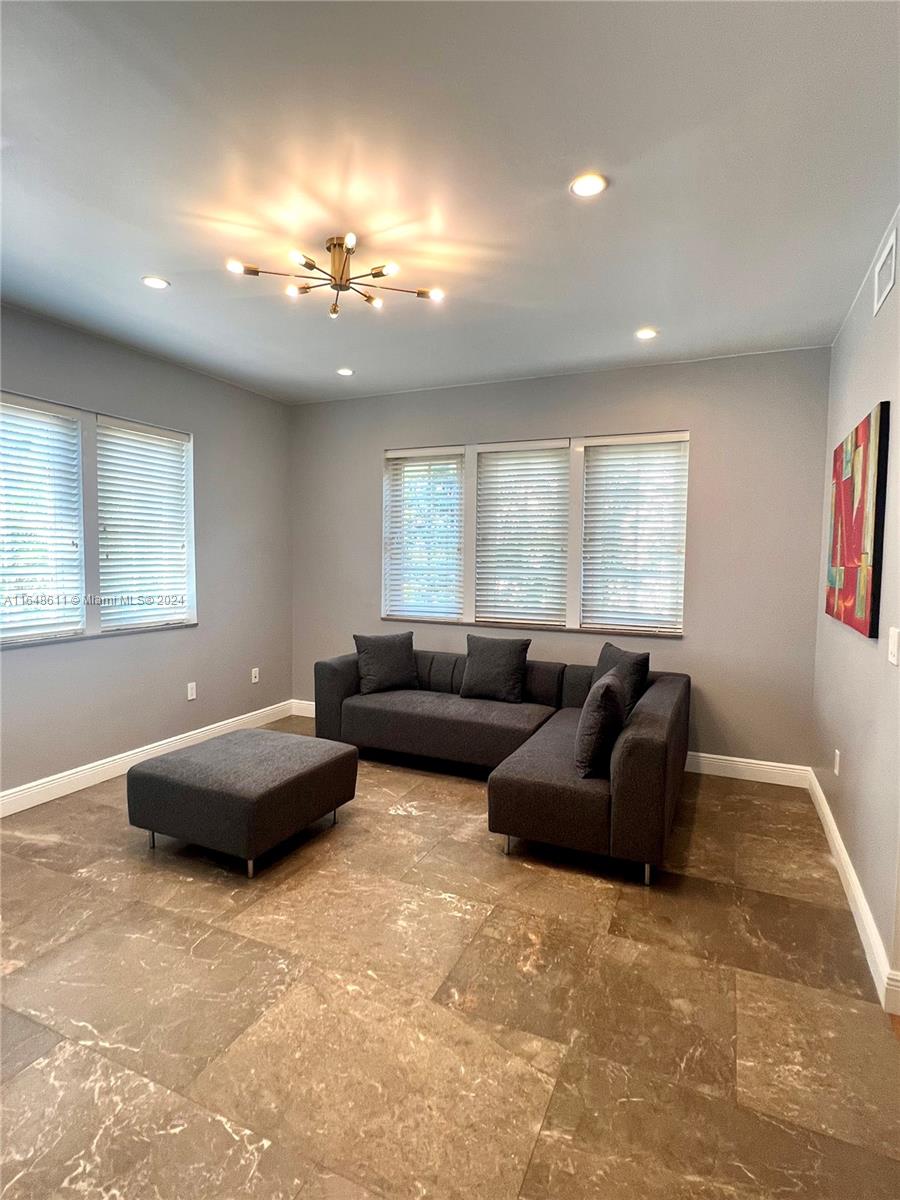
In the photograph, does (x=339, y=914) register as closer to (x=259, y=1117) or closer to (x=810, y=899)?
(x=259, y=1117)

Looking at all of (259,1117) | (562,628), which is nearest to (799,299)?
(562,628)

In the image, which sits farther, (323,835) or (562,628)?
(562,628)

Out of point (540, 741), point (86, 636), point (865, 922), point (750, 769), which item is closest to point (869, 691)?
point (865, 922)

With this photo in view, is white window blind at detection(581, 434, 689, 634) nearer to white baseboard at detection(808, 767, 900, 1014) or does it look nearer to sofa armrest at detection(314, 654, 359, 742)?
white baseboard at detection(808, 767, 900, 1014)

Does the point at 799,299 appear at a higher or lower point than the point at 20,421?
higher

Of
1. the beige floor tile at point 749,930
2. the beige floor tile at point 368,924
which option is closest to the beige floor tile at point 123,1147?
the beige floor tile at point 368,924

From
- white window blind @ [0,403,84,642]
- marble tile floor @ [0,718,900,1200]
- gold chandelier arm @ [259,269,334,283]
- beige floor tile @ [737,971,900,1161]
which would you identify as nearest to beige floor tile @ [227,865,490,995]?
marble tile floor @ [0,718,900,1200]

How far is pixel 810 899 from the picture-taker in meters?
2.61

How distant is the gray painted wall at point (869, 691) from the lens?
2055mm

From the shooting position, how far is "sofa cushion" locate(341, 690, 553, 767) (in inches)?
153

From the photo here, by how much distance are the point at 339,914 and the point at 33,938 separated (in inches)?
44.9

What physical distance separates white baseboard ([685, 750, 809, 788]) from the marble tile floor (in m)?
0.96

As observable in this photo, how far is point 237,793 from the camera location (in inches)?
106

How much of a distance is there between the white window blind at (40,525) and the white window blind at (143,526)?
176mm
